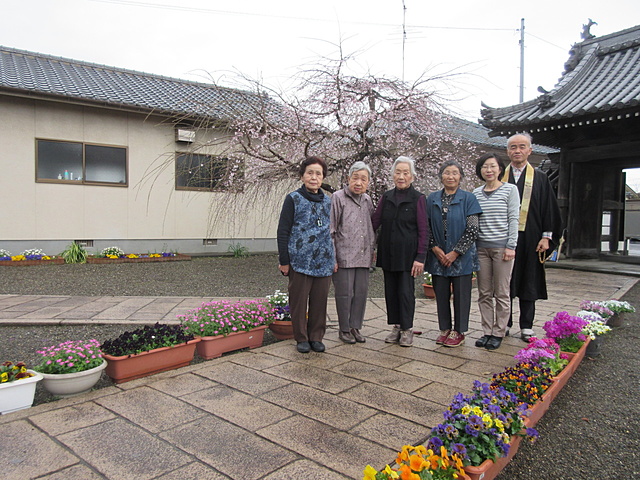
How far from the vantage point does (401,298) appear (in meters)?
3.58

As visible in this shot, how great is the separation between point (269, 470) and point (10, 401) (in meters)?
1.54

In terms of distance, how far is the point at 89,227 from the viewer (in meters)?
9.62

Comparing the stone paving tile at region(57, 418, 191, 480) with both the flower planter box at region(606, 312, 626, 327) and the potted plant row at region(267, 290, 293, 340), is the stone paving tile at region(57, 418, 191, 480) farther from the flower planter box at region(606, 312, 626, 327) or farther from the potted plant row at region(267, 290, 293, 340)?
the flower planter box at region(606, 312, 626, 327)

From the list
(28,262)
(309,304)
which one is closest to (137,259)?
(28,262)

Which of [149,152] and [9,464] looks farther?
[149,152]

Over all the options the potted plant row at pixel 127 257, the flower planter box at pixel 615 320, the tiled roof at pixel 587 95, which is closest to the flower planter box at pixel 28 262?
the potted plant row at pixel 127 257

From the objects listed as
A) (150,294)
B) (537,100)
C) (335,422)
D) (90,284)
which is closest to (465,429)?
(335,422)

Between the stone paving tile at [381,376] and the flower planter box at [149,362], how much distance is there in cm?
107

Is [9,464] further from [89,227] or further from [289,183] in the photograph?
[89,227]

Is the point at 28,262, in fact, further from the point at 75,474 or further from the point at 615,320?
the point at 615,320

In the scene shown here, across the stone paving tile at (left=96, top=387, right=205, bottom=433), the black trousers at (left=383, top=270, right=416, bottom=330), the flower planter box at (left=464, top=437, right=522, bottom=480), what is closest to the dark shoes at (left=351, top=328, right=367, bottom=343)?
the black trousers at (left=383, top=270, right=416, bottom=330)

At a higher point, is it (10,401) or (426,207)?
(426,207)

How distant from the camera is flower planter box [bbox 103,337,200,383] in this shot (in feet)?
9.01

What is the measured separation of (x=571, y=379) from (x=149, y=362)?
2.91m
